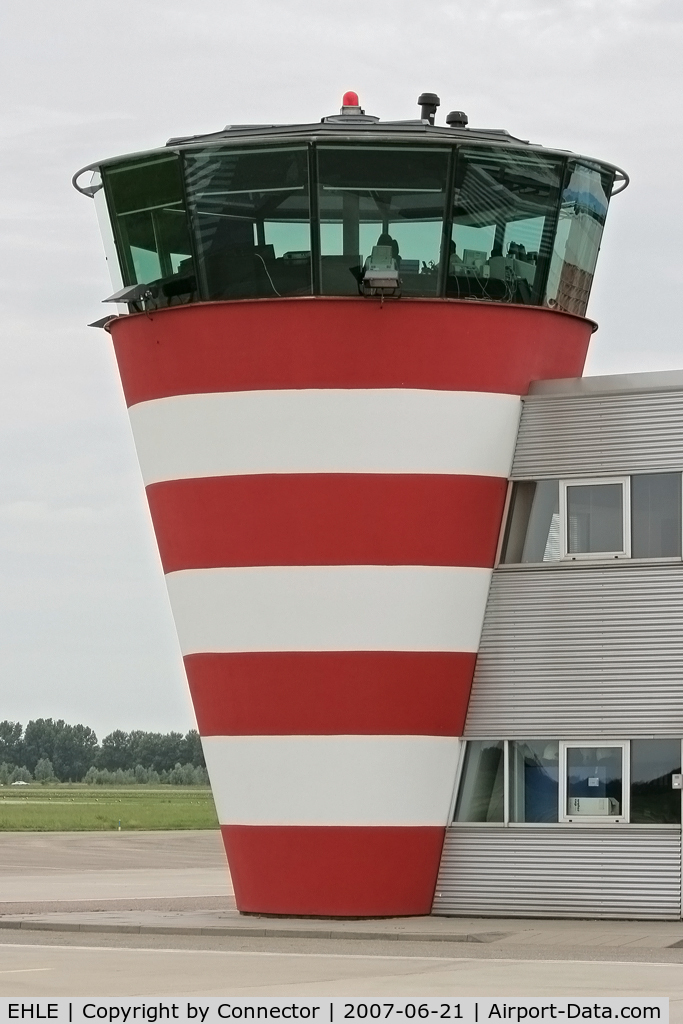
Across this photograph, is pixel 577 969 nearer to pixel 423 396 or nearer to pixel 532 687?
pixel 532 687

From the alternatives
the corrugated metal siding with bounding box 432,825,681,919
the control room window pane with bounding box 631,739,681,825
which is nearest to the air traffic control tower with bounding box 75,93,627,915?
the corrugated metal siding with bounding box 432,825,681,919

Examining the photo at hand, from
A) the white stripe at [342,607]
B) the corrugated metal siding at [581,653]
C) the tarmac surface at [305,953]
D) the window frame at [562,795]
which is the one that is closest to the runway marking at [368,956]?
the tarmac surface at [305,953]

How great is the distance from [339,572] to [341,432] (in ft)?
6.00

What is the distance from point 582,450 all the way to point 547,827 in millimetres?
5000

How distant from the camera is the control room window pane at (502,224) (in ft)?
76.5

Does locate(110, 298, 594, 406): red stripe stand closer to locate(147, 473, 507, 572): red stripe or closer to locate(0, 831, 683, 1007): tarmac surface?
locate(147, 473, 507, 572): red stripe

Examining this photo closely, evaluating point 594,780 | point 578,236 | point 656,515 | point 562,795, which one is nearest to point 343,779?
point 562,795

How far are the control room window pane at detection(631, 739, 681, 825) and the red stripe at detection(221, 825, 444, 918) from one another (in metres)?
2.67

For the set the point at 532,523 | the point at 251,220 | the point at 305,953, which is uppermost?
the point at 251,220

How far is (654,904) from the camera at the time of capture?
74.4 feet

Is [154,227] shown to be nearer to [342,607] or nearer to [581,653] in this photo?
[342,607]

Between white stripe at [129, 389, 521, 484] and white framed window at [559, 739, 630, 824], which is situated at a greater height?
white stripe at [129, 389, 521, 484]

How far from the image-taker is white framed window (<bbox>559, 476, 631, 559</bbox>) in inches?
933

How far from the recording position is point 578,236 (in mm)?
25109
